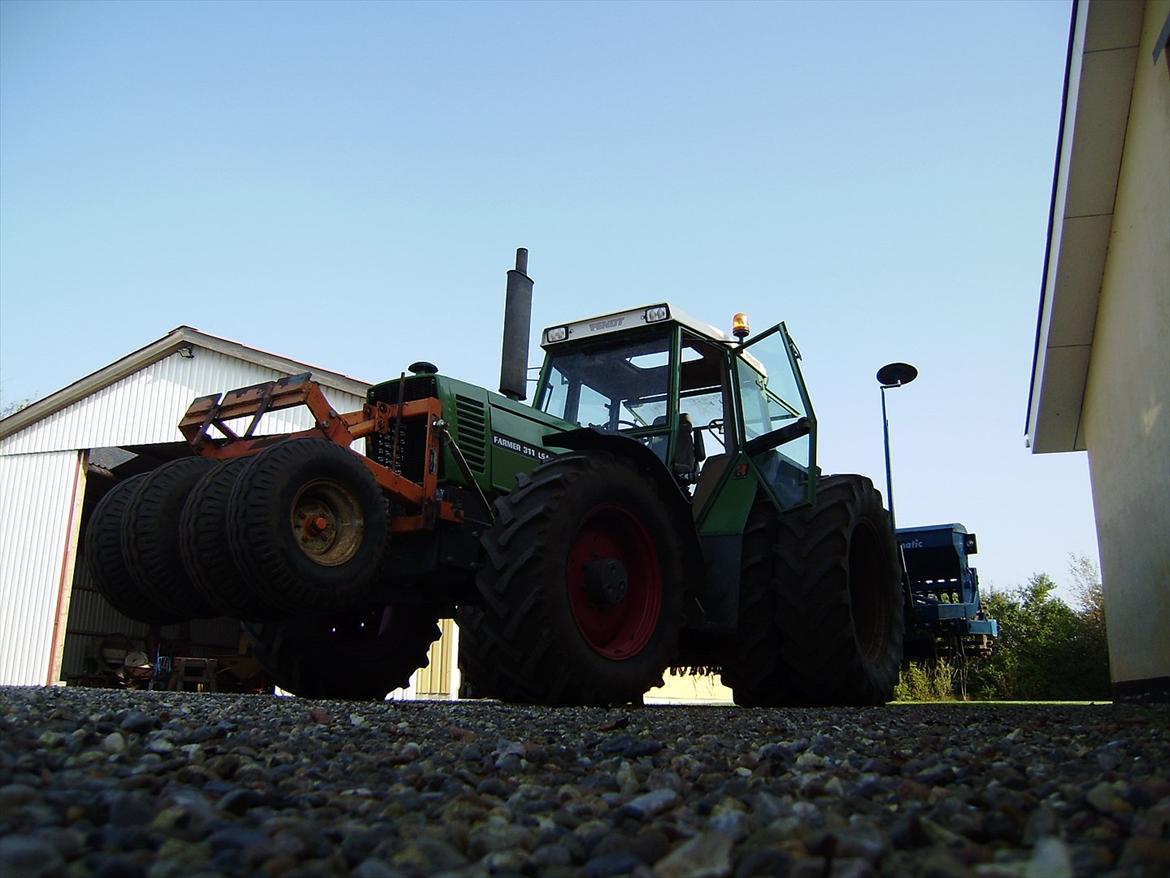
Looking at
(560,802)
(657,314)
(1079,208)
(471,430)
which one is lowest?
(560,802)

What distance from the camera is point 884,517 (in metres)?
6.55

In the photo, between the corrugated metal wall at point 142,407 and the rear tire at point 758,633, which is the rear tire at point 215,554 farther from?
the corrugated metal wall at point 142,407

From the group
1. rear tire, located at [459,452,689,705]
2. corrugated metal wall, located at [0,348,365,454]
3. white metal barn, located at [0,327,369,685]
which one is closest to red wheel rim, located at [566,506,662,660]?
rear tire, located at [459,452,689,705]

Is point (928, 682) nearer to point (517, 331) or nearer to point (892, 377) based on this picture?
point (892, 377)

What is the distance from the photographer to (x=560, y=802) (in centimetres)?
168

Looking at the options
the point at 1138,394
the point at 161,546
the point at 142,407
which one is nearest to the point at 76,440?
the point at 142,407

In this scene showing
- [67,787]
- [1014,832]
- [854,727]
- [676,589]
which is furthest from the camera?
[676,589]

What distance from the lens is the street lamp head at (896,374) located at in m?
9.38

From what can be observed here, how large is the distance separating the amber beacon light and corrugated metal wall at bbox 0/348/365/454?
7.97 metres

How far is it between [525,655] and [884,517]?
338 centimetres

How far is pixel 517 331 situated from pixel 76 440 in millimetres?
8713

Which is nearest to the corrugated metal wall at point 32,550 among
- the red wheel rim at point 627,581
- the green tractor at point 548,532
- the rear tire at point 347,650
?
the rear tire at point 347,650

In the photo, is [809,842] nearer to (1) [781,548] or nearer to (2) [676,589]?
(2) [676,589]

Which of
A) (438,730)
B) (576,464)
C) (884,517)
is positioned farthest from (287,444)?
(884,517)
